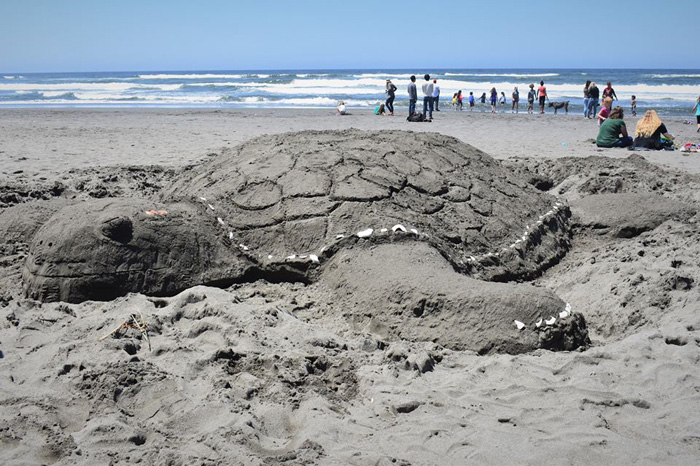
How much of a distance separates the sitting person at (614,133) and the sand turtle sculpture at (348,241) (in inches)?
313

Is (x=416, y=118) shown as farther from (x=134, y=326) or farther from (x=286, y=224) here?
(x=134, y=326)

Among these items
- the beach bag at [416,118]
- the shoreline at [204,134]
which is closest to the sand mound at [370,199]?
the shoreline at [204,134]

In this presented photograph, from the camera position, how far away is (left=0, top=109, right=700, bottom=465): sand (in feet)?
8.46

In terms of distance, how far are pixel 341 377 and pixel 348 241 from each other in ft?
4.25

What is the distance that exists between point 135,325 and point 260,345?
2.60 feet

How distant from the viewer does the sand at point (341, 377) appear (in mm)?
2580

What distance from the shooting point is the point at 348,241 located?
4309 millimetres

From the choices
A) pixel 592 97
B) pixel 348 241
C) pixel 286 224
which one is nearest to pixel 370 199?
pixel 348 241

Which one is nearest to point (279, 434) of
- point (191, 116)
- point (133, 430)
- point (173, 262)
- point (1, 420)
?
point (133, 430)

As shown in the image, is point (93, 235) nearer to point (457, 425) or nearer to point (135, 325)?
point (135, 325)

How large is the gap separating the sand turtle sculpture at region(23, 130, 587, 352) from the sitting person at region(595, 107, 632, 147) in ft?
26.1

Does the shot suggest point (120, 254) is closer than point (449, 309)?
No

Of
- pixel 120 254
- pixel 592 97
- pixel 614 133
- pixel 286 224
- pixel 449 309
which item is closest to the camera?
pixel 449 309

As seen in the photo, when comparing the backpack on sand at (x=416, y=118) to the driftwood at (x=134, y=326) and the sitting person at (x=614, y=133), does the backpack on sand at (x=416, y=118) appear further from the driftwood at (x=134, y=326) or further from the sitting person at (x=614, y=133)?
the driftwood at (x=134, y=326)
